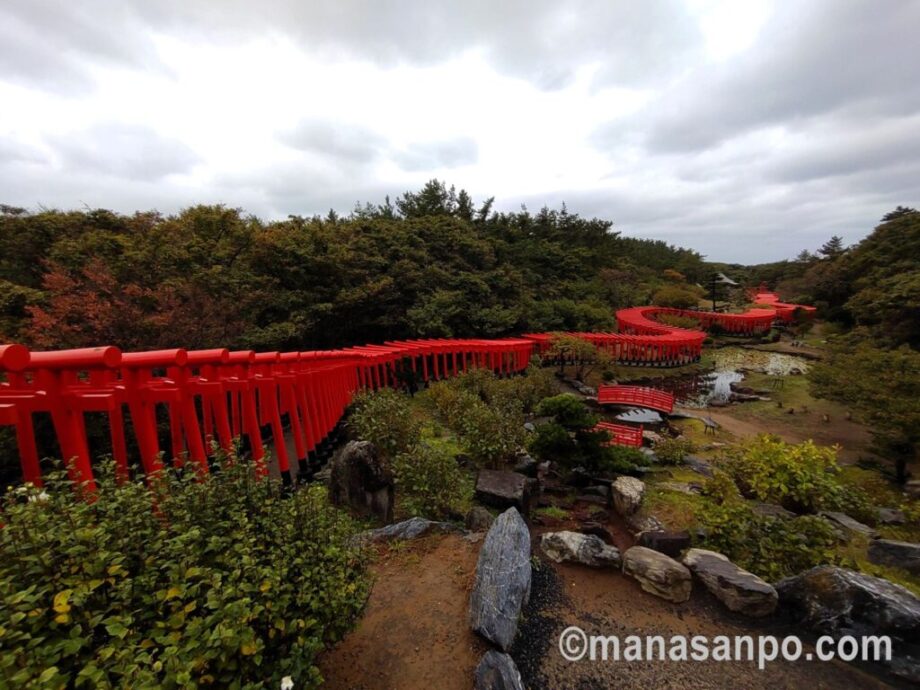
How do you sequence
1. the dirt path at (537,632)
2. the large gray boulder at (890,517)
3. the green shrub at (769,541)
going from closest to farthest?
the dirt path at (537,632), the green shrub at (769,541), the large gray boulder at (890,517)

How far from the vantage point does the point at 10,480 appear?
314 inches

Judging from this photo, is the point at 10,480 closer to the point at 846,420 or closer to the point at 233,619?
the point at 233,619

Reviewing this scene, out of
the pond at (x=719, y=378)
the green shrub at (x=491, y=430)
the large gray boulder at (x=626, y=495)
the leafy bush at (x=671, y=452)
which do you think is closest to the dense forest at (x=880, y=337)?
the pond at (x=719, y=378)

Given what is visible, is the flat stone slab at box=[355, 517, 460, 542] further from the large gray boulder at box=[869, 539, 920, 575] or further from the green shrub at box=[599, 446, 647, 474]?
the large gray boulder at box=[869, 539, 920, 575]

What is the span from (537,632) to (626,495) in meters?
4.33

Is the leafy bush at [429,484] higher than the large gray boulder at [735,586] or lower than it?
higher

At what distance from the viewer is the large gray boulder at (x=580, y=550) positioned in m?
6.55

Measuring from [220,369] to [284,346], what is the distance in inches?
495

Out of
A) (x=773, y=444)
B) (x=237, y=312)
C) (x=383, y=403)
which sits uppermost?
(x=237, y=312)

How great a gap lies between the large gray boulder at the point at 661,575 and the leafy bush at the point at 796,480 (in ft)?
12.4

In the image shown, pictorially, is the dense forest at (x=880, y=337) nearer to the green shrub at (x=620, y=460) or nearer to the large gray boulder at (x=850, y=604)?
the green shrub at (x=620, y=460)

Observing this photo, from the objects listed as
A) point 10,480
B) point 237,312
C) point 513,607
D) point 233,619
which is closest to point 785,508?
point 513,607

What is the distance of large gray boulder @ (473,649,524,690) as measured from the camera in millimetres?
4086

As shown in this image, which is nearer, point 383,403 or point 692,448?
point 383,403
